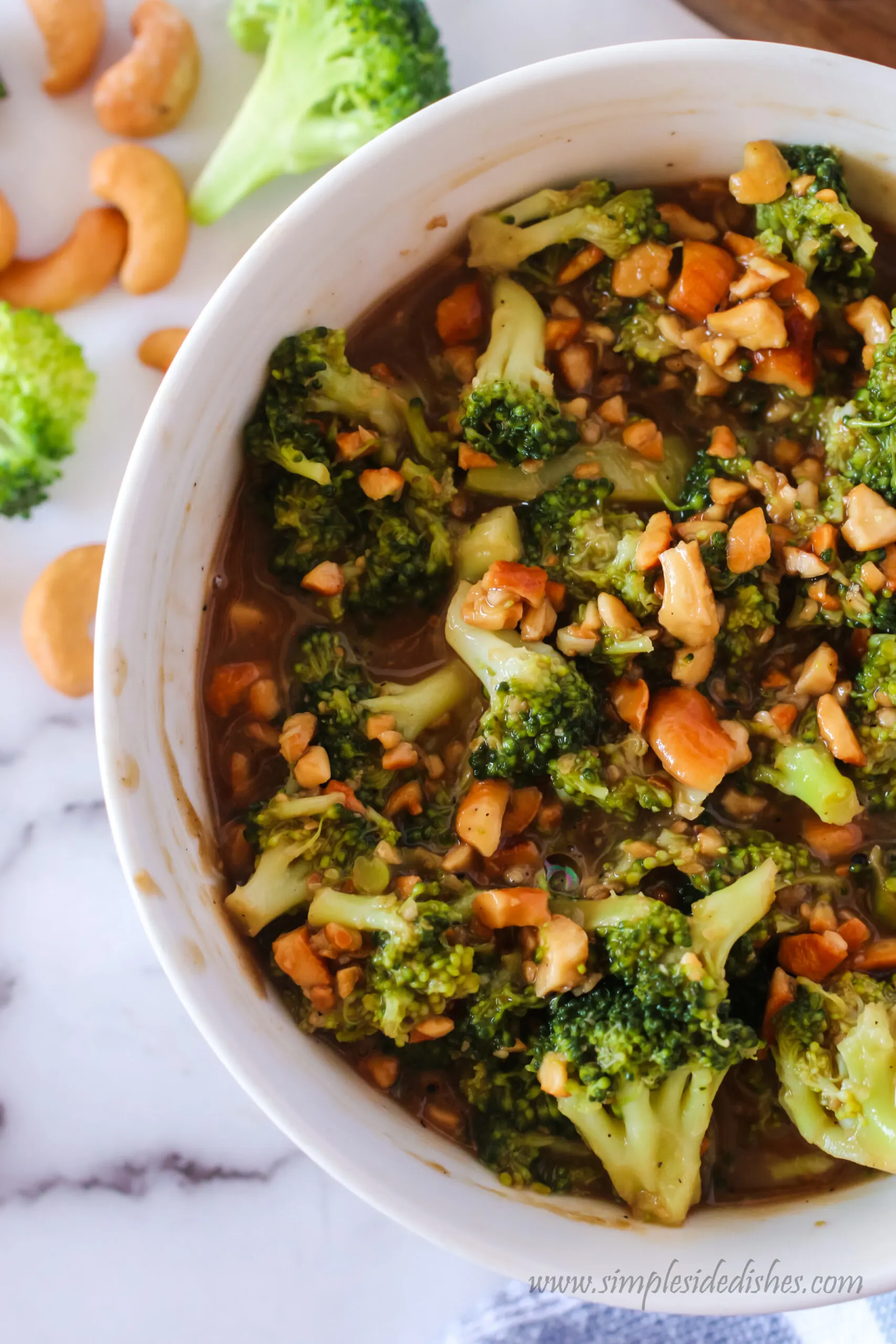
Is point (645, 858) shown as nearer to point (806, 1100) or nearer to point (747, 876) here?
point (747, 876)

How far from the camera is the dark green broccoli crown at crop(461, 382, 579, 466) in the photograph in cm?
195

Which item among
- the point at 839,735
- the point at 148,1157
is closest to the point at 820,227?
the point at 839,735

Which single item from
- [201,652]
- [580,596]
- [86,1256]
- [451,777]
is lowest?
[86,1256]

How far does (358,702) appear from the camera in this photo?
1990 millimetres

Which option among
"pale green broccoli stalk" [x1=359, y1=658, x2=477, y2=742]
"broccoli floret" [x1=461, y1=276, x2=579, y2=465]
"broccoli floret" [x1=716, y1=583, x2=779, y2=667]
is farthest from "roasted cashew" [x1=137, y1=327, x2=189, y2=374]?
"broccoli floret" [x1=716, y1=583, x2=779, y2=667]

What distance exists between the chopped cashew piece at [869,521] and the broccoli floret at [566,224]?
0.59m

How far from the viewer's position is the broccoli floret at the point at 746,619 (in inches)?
77.8

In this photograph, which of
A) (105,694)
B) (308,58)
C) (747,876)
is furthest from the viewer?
(308,58)

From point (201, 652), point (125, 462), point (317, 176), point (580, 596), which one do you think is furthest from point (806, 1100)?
point (317, 176)

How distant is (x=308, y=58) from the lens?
236 centimetres

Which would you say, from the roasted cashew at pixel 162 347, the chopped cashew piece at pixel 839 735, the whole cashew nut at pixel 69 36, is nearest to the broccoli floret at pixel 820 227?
the chopped cashew piece at pixel 839 735

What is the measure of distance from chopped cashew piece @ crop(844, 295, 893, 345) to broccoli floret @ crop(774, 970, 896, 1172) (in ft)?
3.60

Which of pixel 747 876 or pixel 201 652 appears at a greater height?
pixel 201 652

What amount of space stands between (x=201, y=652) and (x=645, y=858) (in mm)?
831
